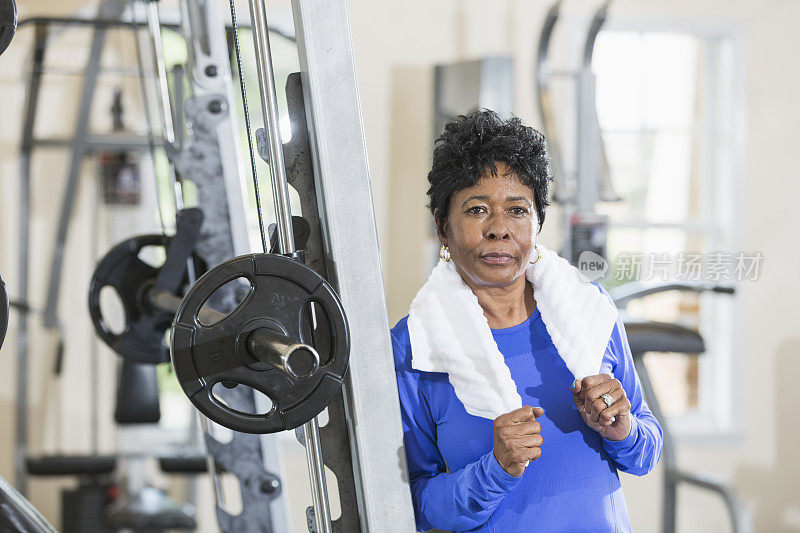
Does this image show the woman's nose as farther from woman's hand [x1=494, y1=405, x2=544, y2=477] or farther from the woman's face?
woman's hand [x1=494, y1=405, x2=544, y2=477]

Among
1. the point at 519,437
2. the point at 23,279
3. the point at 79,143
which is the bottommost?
the point at 23,279

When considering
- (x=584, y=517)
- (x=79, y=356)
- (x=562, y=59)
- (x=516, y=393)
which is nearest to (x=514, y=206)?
(x=516, y=393)

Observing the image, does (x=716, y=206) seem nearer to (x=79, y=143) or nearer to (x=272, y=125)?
(x=272, y=125)

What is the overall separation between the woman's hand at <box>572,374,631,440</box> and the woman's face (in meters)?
0.12

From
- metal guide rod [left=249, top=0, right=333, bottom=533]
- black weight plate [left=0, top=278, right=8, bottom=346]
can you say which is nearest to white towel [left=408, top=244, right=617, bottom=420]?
metal guide rod [left=249, top=0, right=333, bottom=533]

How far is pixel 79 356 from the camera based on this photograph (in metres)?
3.27

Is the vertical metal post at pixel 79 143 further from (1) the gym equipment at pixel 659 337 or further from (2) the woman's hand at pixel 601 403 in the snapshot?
(2) the woman's hand at pixel 601 403

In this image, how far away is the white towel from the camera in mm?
744

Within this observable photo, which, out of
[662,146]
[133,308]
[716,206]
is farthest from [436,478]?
[716,206]

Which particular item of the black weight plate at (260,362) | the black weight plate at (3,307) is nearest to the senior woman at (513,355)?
the black weight plate at (260,362)

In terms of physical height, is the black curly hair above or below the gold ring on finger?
above

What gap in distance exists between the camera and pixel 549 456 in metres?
0.77

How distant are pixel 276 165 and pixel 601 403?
1.29ft

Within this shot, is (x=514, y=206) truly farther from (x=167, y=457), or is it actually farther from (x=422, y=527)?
(x=167, y=457)
